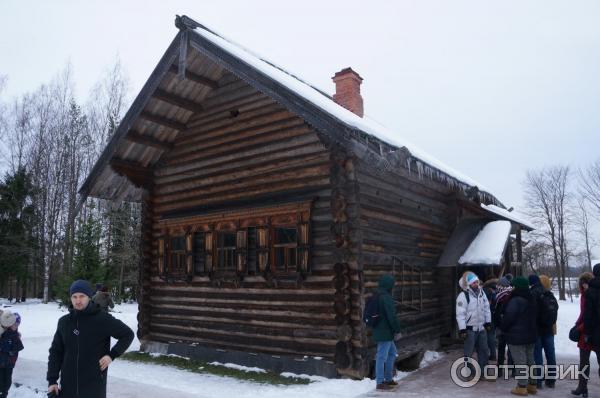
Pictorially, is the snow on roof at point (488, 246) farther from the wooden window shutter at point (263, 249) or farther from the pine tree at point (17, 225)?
the pine tree at point (17, 225)

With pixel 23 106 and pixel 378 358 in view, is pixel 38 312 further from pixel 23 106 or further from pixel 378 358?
pixel 378 358

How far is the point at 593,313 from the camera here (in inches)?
269

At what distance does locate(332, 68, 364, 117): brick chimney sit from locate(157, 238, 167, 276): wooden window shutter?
614cm

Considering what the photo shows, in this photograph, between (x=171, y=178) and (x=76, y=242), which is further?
(x=76, y=242)

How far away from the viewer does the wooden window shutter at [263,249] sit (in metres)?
10.2

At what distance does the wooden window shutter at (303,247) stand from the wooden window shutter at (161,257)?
4569mm

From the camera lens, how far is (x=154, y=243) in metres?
13.2

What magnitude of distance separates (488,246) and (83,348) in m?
10.3

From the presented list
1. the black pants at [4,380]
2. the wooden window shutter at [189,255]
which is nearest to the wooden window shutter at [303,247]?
the wooden window shutter at [189,255]

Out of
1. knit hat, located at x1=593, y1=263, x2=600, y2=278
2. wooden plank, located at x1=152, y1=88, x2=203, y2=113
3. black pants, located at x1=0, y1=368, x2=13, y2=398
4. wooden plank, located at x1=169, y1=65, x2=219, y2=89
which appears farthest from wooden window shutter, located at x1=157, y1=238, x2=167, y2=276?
knit hat, located at x1=593, y1=263, x2=600, y2=278

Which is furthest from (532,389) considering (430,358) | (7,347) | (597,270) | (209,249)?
(7,347)

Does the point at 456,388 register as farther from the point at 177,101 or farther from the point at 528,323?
the point at 177,101

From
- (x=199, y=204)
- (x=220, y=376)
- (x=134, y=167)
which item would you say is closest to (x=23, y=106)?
(x=134, y=167)

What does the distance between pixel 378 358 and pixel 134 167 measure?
8.47 meters
